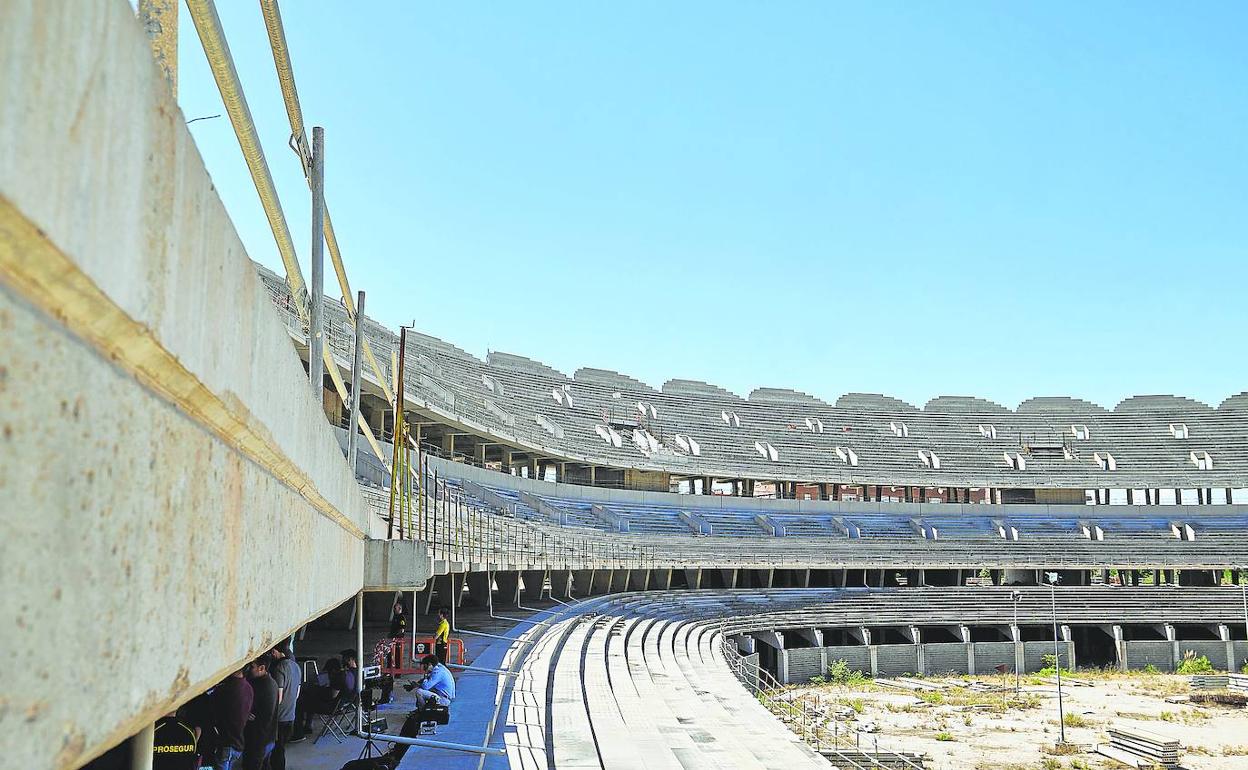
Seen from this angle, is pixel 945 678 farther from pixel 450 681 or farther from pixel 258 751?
pixel 258 751

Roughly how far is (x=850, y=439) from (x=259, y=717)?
175 ft

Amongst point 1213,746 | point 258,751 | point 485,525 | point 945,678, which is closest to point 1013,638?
point 945,678

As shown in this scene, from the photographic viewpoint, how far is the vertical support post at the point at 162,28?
289cm

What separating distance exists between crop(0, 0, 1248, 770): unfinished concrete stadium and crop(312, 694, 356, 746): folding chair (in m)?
0.14

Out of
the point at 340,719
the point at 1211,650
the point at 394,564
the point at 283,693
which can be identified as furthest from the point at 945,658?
the point at 283,693

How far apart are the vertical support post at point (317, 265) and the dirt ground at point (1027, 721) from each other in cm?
1751

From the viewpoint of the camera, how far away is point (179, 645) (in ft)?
7.59

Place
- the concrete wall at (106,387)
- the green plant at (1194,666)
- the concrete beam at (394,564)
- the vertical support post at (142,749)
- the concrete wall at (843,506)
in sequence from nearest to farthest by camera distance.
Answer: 1. the concrete wall at (106,387)
2. the vertical support post at (142,749)
3. the concrete beam at (394,564)
4. the green plant at (1194,666)
5. the concrete wall at (843,506)

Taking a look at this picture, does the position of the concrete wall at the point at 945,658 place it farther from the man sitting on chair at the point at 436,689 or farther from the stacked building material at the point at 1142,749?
the man sitting on chair at the point at 436,689

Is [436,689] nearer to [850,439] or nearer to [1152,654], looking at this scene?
[1152,654]

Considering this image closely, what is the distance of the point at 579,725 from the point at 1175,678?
1379 inches

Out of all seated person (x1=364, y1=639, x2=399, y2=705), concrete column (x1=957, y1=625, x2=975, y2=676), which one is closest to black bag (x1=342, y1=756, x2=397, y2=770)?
seated person (x1=364, y1=639, x2=399, y2=705)

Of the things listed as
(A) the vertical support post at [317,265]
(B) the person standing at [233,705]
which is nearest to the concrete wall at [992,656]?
(A) the vertical support post at [317,265]

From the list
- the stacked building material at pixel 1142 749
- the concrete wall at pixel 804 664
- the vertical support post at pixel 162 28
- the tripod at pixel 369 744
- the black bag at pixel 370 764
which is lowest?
the stacked building material at pixel 1142 749
